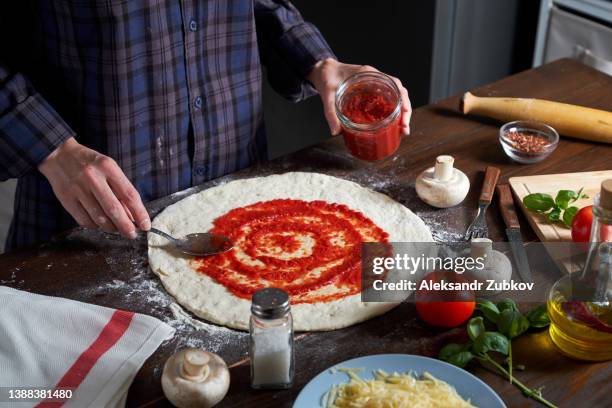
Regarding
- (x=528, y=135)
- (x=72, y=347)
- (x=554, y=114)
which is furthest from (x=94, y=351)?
(x=554, y=114)

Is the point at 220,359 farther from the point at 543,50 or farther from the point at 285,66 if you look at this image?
the point at 543,50

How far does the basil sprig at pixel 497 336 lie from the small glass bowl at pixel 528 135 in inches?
23.5

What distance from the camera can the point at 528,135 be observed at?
200 cm

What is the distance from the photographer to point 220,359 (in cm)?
127

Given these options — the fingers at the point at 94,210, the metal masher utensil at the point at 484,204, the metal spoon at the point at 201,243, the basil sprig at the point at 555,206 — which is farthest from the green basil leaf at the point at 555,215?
the fingers at the point at 94,210

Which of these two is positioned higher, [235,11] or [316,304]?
[235,11]

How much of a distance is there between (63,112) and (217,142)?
1.31 feet

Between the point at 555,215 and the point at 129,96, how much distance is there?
1.04 metres

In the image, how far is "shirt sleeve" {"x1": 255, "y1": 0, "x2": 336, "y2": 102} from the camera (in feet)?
6.84

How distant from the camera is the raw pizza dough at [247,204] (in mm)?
1478

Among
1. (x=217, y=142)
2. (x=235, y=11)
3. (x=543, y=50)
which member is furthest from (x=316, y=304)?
(x=543, y=50)

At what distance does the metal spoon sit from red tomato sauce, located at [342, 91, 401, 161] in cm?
42

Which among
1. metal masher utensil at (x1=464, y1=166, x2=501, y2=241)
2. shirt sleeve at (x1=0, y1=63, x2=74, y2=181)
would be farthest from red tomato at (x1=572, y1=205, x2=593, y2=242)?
shirt sleeve at (x1=0, y1=63, x2=74, y2=181)

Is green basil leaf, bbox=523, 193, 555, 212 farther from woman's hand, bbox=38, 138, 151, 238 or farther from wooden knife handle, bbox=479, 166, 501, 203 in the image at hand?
woman's hand, bbox=38, 138, 151, 238
